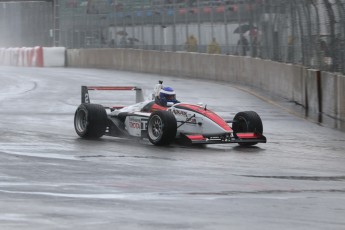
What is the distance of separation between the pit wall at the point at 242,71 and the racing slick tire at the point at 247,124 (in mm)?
5088

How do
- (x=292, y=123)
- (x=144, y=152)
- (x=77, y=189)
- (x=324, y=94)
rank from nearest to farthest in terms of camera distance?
(x=77, y=189) → (x=144, y=152) → (x=292, y=123) → (x=324, y=94)

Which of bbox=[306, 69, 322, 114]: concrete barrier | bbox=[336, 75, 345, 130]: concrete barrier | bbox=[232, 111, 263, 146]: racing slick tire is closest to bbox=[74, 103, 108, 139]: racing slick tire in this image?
bbox=[232, 111, 263, 146]: racing slick tire

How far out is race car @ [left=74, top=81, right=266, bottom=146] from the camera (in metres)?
14.5

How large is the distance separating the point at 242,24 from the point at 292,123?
1795 centimetres

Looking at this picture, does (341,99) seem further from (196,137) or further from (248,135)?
(196,137)

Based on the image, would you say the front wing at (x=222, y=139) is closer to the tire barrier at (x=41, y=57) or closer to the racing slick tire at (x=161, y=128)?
the racing slick tire at (x=161, y=128)

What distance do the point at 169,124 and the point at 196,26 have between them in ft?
98.7

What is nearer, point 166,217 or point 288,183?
point 166,217

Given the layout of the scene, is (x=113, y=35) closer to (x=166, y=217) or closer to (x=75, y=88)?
(x=75, y=88)

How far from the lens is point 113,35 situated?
183 ft

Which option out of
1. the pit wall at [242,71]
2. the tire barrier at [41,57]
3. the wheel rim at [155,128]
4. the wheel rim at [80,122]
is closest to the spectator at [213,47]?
the pit wall at [242,71]

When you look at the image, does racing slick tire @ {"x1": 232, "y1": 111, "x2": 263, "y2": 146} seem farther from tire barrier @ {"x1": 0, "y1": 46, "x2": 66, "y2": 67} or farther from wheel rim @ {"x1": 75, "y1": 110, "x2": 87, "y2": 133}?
tire barrier @ {"x1": 0, "y1": 46, "x2": 66, "y2": 67}

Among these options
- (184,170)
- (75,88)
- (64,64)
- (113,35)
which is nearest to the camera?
(184,170)

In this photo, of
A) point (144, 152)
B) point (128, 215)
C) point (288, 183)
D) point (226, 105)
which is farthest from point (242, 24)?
point (128, 215)
